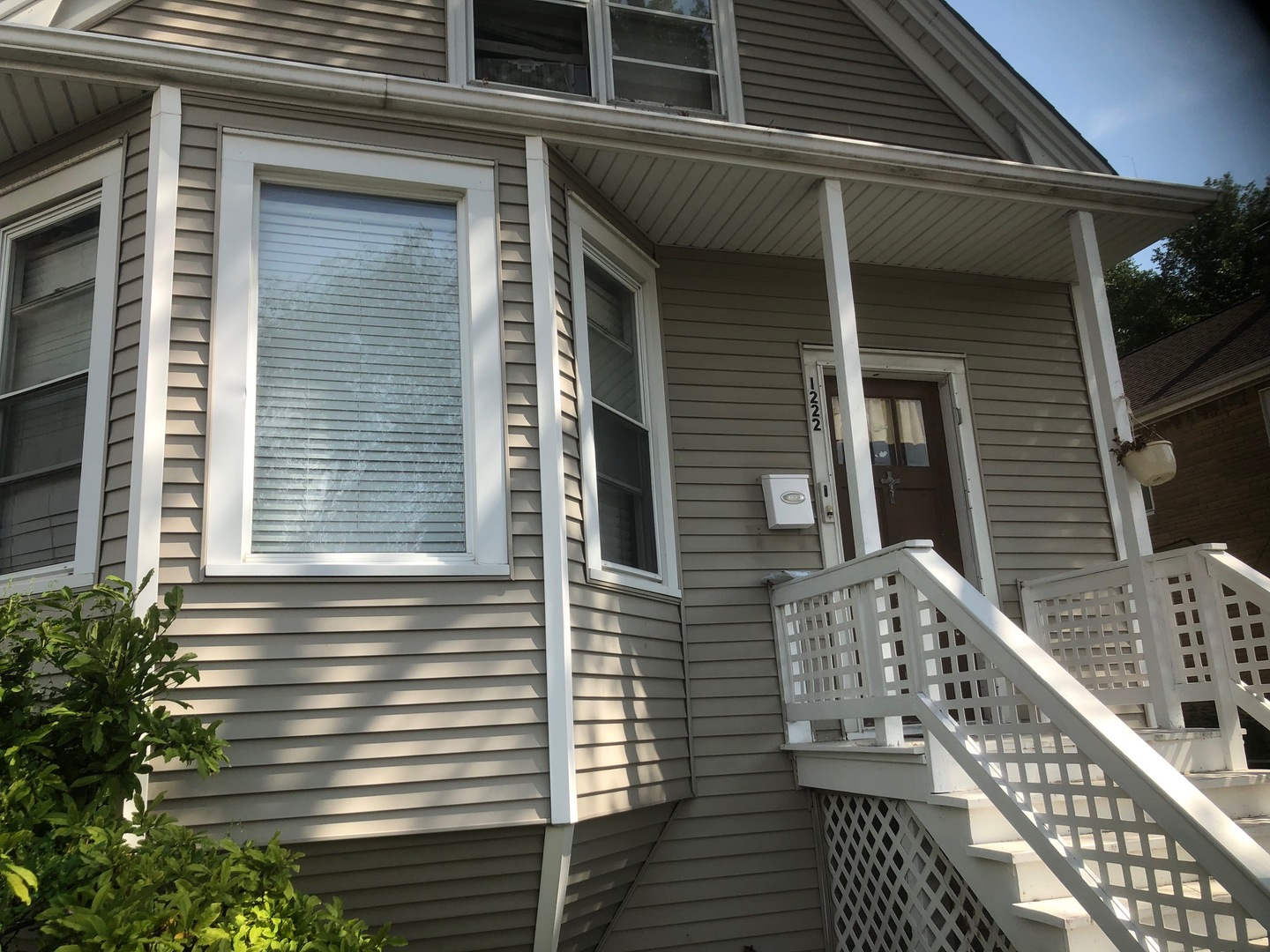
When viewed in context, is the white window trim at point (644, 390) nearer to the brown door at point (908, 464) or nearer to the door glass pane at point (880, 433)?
the brown door at point (908, 464)

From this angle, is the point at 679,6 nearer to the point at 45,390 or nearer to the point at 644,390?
the point at 644,390

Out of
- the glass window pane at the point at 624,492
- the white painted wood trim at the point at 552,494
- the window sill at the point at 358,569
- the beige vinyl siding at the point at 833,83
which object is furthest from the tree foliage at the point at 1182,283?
the window sill at the point at 358,569

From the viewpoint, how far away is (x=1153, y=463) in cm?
478

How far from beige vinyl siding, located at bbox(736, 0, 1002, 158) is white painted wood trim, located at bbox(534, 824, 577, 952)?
151 inches

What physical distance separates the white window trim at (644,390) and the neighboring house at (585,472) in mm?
23

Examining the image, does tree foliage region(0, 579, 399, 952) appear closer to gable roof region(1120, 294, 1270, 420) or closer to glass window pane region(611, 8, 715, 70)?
glass window pane region(611, 8, 715, 70)

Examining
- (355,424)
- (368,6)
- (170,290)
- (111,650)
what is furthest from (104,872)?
(368,6)

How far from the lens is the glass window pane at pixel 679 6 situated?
538 centimetres

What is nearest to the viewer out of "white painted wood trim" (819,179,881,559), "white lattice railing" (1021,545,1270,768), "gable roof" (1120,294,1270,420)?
"white lattice railing" (1021,545,1270,768)

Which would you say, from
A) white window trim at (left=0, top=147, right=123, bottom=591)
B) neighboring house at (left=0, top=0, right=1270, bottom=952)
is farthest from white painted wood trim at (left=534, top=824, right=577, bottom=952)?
white window trim at (left=0, top=147, right=123, bottom=591)

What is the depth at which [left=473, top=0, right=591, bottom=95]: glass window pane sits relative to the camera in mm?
4938

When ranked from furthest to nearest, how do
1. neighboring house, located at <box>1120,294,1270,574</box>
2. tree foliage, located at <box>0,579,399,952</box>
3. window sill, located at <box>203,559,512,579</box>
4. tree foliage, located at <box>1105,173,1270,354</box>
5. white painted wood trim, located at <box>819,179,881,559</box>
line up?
1. tree foliage, located at <box>1105,173,1270,354</box>
2. neighboring house, located at <box>1120,294,1270,574</box>
3. white painted wood trim, located at <box>819,179,881,559</box>
4. window sill, located at <box>203,559,512,579</box>
5. tree foliage, located at <box>0,579,399,952</box>

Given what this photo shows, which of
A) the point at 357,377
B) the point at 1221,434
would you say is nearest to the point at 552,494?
the point at 357,377

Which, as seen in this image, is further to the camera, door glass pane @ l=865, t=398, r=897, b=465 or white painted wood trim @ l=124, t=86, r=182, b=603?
door glass pane @ l=865, t=398, r=897, b=465
